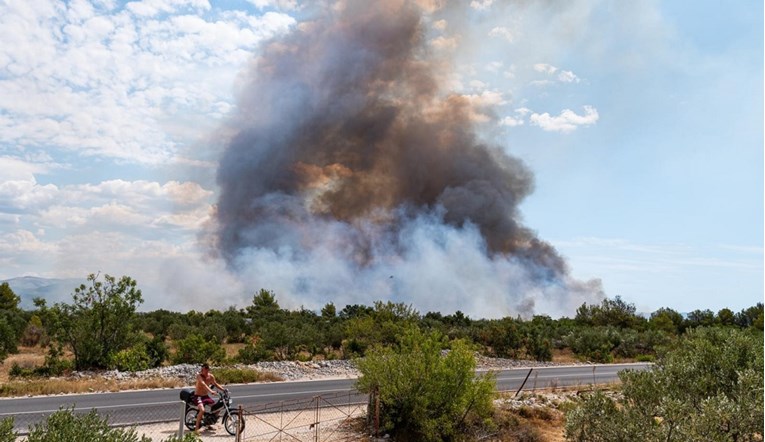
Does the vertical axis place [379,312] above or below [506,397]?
above

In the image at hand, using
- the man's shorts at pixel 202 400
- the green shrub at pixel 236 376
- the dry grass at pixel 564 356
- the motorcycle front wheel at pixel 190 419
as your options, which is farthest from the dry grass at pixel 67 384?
the dry grass at pixel 564 356

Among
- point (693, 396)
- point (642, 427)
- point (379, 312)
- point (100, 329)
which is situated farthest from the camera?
point (379, 312)

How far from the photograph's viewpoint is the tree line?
2778cm

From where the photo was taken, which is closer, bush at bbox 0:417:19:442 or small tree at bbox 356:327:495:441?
bush at bbox 0:417:19:442

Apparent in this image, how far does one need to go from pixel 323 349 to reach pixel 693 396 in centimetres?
2849

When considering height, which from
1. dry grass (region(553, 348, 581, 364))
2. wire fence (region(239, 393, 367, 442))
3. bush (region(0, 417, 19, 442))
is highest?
bush (region(0, 417, 19, 442))

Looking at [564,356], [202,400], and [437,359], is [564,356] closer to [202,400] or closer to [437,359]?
[437,359]

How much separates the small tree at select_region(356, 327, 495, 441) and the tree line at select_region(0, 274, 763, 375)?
221cm

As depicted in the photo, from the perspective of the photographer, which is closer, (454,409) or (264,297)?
(454,409)

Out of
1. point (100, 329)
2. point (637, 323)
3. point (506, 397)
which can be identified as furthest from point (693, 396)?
point (637, 323)

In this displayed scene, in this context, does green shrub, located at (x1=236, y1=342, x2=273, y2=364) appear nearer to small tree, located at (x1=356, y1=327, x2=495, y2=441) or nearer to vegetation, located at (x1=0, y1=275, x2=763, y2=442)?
vegetation, located at (x1=0, y1=275, x2=763, y2=442)

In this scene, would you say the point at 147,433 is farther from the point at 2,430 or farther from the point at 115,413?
the point at 2,430

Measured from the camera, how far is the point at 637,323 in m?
65.9

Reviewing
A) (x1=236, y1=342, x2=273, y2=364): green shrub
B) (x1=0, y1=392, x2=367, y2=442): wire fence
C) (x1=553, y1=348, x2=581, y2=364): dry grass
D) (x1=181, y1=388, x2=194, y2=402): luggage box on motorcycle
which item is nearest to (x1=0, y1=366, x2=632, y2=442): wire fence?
(x1=0, y1=392, x2=367, y2=442): wire fence
